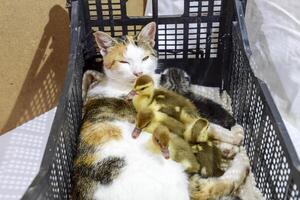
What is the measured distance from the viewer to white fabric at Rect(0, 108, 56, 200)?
4.29 feet

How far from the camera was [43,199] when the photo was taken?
0.78m

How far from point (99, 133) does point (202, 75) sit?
0.51m

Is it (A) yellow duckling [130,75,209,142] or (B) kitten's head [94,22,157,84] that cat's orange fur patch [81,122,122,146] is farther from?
(B) kitten's head [94,22,157,84]

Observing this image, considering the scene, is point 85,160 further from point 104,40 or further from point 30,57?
point 30,57

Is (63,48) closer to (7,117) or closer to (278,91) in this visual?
(7,117)

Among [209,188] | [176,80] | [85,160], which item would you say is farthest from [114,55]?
[209,188]

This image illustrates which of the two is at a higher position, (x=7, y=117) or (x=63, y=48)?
(x=63, y=48)

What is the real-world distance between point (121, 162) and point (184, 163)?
0.50 ft

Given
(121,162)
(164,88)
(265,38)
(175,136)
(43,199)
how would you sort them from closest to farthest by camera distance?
(43,199) → (121,162) → (175,136) → (164,88) → (265,38)

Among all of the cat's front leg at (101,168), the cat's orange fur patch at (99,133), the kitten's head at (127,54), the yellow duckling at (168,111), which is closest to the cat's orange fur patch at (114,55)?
the kitten's head at (127,54)

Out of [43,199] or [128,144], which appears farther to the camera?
[128,144]

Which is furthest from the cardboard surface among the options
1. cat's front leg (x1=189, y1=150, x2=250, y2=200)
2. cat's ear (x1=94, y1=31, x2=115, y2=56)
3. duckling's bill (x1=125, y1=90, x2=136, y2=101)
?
cat's front leg (x1=189, y1=150, x2=250, y2=200)

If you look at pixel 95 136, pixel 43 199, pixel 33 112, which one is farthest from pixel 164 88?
pixel 43 199

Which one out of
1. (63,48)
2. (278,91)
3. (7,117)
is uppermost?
→ (63,48)
